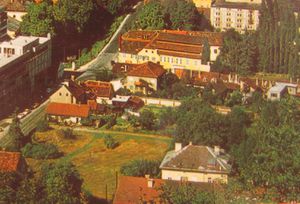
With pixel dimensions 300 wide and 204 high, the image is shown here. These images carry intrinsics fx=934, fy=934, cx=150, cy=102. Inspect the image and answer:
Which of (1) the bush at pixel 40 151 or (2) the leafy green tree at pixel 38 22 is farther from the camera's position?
(2) the leafy green tree at pixel 38 22

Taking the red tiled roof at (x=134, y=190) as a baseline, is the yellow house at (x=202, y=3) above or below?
above

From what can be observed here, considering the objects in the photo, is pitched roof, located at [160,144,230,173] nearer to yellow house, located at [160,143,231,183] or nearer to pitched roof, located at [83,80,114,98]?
yellow house, located at [160,143,231,183]

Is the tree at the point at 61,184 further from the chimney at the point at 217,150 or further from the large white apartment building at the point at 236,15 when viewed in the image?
the large white apartment building at the point at 236,15

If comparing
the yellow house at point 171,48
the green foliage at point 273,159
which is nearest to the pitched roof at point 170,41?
the yellow house at point 171,48

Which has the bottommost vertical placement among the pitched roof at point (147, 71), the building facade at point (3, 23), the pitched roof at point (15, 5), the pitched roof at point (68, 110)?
the pitched roof at point (68, 110)

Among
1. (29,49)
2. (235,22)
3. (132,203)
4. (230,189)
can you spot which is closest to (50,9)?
(29,49)

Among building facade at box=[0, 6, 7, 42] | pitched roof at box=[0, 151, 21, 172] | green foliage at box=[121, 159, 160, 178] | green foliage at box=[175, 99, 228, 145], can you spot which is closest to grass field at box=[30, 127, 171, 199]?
green foliage at box=[121, 159, 160, 178]

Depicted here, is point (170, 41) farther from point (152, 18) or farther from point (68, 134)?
point (68, 134)

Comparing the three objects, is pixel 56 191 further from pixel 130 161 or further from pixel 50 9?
pixel 50 9
